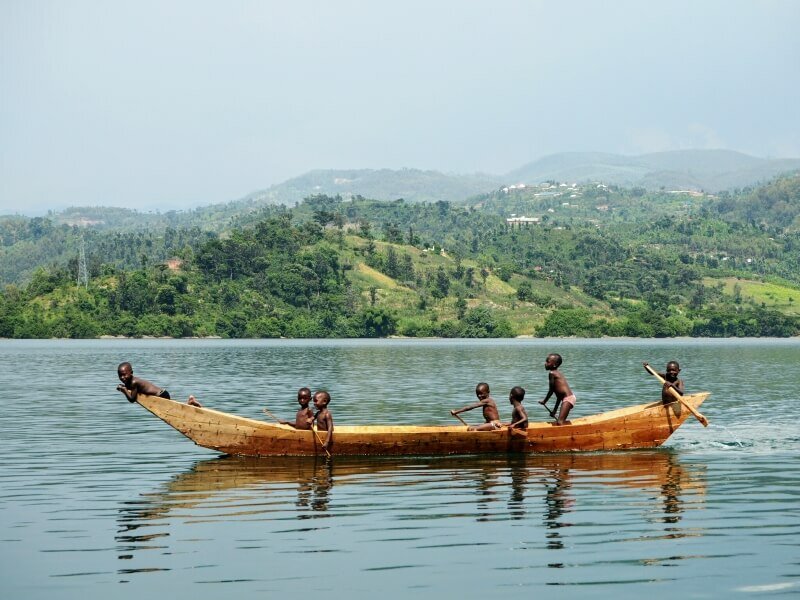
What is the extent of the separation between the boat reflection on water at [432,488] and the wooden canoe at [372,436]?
9.6 inches

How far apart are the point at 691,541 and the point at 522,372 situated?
51.5 m

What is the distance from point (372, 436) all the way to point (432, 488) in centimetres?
362

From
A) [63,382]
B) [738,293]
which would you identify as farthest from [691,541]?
[738,293]

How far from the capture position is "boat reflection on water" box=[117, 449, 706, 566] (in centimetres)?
1811

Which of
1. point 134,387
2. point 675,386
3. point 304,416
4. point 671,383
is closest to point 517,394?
point 671,383

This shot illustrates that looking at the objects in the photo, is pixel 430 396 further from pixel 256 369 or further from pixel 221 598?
pixel 221 598

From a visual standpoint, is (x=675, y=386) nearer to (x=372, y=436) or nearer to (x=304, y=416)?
(x=372, y=436)

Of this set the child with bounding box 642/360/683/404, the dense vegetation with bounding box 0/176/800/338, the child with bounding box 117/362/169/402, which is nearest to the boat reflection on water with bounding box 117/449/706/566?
the child with bounding box 642/360/683/404

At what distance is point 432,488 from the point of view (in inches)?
816

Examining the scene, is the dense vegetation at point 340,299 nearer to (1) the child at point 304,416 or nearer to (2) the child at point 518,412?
(1) the child at point 304,416

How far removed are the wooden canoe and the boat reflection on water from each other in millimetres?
243

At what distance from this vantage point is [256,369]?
6994 centimetres

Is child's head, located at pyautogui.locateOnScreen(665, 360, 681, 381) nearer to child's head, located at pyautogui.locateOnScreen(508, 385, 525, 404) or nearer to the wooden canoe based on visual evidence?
the wooden canoe

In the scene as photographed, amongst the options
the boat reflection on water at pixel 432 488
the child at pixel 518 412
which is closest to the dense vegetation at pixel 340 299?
the child at pixel 518 412
